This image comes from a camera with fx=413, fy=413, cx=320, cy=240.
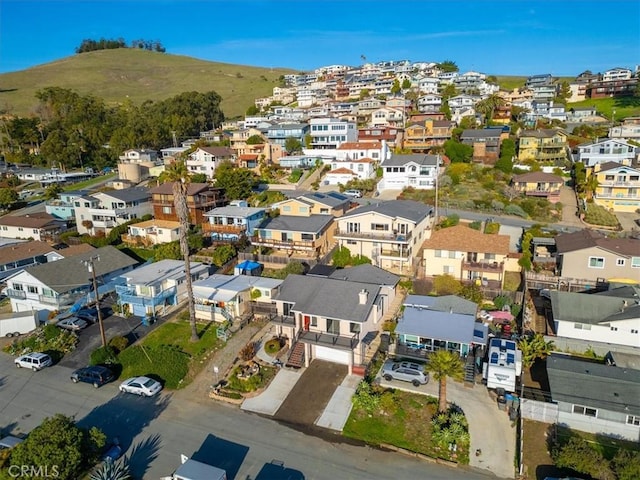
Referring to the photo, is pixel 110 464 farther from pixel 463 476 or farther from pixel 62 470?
pixel 463 476

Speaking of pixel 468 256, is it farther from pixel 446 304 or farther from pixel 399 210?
pixel 399 210

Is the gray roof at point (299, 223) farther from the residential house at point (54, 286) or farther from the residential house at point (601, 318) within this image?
the residential house at point (601, 318)

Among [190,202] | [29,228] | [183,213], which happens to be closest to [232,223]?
[190,202]

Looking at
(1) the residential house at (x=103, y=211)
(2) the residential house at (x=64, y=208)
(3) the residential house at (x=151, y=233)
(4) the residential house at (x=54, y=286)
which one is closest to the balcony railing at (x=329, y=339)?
(4) the residential house at (x=54, y=286)

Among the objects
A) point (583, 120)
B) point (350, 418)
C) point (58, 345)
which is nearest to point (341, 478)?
point (350, 418)

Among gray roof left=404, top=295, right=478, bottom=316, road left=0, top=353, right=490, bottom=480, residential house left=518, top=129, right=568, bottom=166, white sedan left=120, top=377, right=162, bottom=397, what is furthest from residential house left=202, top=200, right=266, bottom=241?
residential house left=518, top=129, right=568, bottom=166
